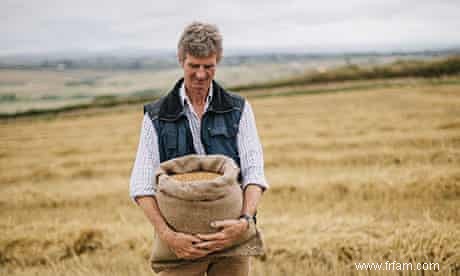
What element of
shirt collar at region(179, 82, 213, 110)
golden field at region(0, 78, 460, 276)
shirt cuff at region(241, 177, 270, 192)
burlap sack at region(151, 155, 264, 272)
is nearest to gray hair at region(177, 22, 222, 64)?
shirt collar at region(179, 82, 213, 110)

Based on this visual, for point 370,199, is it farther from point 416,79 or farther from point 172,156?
point 416,79

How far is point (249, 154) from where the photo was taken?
7.53ft

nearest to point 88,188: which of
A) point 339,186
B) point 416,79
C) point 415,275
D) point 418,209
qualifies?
point 339,186

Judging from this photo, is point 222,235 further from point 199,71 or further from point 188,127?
point 199,71

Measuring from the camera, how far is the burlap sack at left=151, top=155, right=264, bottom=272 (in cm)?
201

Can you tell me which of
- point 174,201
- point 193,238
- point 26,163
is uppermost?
point 174,201

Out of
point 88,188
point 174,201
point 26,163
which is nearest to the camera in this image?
point 174,201

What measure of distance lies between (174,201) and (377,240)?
9.15 feet

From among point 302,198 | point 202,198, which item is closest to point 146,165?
point 202,198

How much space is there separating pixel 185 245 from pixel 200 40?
94cm

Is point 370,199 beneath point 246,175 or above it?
beneath

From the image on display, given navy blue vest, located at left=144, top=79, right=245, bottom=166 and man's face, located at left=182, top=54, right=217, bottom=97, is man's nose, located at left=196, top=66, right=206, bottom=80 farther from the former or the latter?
navy blue vest, located at left=144, top=79, right=245, bottom=166

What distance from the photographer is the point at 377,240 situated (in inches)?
166

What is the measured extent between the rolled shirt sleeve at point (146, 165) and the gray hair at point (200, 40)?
43 cm
